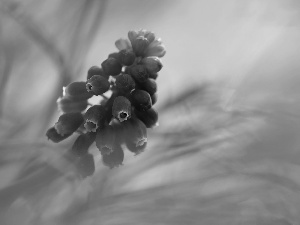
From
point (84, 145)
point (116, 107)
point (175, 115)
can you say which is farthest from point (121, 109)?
point (175, 115)

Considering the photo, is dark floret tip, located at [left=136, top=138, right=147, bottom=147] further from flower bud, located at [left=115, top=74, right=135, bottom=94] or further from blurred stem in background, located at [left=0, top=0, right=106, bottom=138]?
blurred stem in background, located at [left=0, top=0, right=106, bottom=138]

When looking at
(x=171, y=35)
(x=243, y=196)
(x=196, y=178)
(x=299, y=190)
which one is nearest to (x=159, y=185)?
(x=196, y=178)

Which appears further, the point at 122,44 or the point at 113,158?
the point at 122,44

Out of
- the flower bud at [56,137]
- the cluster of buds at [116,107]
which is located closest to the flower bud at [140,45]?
the cluster of buds at [116,107]

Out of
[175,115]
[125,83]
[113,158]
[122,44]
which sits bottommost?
[113,158]

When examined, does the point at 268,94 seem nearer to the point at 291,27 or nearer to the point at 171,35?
the point at 291,27

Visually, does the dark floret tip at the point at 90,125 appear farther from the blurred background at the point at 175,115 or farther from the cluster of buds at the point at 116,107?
the blurred background at the point at 175,115

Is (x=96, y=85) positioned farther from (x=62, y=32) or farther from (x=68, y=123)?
(x=62, y=32)

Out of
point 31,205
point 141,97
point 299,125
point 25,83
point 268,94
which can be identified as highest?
point 25,83
